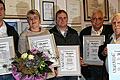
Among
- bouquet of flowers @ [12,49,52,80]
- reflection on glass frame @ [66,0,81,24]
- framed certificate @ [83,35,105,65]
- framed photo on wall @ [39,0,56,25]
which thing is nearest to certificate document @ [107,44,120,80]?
bouquet of flowers @ [12,49,52,80]

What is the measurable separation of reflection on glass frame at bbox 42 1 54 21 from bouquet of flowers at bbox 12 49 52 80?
1.43 meters

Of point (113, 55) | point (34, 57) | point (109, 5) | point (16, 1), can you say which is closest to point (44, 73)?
point (34, 57)

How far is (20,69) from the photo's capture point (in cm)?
279

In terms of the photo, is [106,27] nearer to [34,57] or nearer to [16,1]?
[16,1]

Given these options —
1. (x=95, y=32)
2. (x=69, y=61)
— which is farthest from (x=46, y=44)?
(x=95, y=32)

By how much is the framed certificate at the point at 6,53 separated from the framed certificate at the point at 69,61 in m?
0.59

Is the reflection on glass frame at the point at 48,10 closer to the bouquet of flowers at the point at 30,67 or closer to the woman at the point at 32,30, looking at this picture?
the woman at the point at 32,30

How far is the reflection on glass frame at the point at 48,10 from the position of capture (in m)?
4.21

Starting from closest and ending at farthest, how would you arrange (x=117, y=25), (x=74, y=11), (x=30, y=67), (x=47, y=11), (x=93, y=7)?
(x=30, y=67), (x=117, y=25), (x=47, y=11), (x=74, y=11), (x=93, y=7)

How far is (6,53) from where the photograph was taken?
3.16 meters

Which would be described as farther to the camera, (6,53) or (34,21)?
(34,21)

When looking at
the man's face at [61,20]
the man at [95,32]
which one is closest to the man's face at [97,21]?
the man at [95,32]

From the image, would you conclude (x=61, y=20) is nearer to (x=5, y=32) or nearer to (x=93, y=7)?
(x=5, y=32)

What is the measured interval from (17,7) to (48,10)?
1.62 feet
